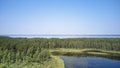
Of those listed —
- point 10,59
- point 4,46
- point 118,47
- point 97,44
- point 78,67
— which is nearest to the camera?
point 78,67

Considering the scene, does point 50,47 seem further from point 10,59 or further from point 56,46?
point 10,59

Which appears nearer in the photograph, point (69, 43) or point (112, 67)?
point (112, 67)

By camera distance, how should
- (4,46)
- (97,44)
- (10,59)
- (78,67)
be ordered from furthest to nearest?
(97,44), (4,46), (10,59), (78,67)

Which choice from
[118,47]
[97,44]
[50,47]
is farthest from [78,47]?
[118,47]

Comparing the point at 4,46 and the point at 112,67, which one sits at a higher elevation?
the point at 4,46

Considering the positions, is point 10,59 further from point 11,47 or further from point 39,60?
point 11,47

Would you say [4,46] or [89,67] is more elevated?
[4,46]

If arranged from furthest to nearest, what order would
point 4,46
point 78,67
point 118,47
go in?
point 118,47, point 4,46, point 78,67

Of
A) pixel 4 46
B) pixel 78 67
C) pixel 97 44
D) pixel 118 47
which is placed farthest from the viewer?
pixel 97 44

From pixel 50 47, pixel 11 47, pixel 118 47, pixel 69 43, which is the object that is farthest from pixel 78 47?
pixel 11 47
